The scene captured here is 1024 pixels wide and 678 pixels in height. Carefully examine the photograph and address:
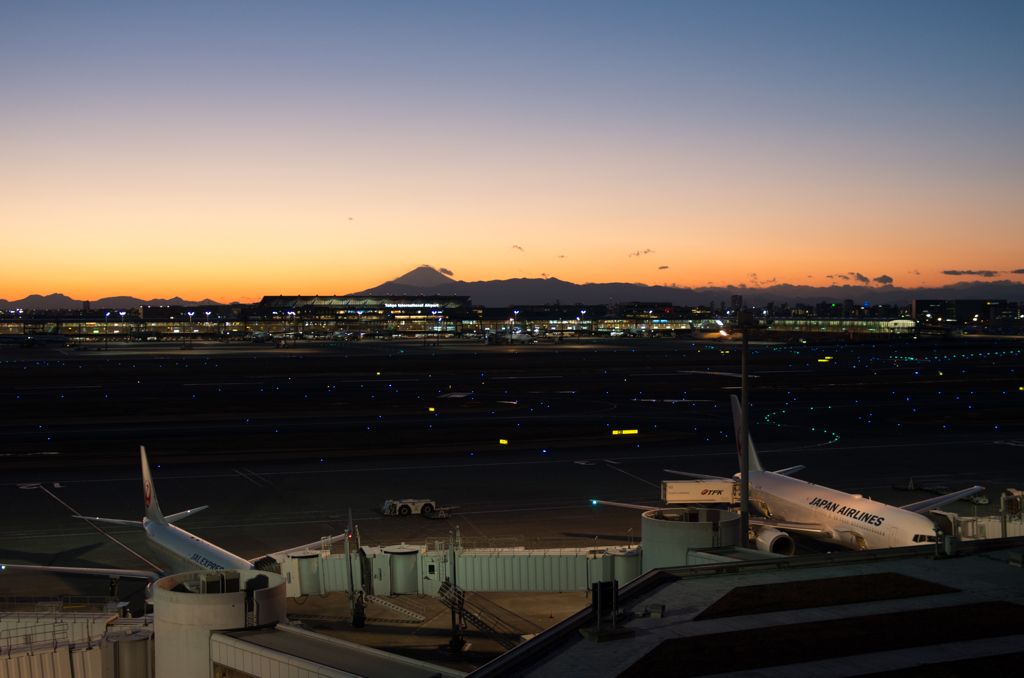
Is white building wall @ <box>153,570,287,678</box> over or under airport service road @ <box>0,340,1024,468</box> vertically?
over

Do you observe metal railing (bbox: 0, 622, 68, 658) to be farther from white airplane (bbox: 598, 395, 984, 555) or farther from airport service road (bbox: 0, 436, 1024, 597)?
white airplane (bbox: 598, 395, 984, 555)

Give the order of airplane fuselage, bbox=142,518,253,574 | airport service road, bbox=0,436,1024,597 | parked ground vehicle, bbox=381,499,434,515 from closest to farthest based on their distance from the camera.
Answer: airplane fuselage, bbox=142,518,253,574, airport service road, bbox=0,436,1024,597, parked ground vehicle, bbox=381,499,434,515

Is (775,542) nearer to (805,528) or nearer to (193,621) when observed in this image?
(805,528)

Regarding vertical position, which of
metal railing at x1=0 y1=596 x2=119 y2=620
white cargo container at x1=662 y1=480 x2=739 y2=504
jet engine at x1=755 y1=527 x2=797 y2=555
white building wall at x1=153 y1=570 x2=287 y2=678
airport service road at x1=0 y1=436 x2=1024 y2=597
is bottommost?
airport service road at x1=0 y1=436 x2=1024 y2=597

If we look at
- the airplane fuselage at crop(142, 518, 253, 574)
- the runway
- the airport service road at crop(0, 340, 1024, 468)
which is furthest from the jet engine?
the airport service road at crop(0, 340, 1024, 468)

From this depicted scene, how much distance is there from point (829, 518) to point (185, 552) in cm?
2714

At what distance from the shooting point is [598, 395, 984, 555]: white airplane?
3188cm

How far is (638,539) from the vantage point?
126 ft

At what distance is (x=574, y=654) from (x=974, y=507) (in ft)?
126

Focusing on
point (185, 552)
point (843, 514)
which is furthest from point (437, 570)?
point (843, 514)

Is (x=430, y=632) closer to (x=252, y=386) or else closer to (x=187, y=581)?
(x=187, y=581)

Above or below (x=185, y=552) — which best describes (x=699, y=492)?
above

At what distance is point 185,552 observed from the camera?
99.5ft

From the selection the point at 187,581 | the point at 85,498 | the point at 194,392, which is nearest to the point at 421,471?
the point at 85,498
